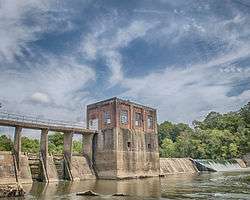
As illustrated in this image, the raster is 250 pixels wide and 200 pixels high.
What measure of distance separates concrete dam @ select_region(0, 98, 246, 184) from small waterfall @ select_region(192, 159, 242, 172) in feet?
47.6

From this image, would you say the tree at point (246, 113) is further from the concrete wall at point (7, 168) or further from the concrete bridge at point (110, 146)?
the concrete wall at point (7, 168)

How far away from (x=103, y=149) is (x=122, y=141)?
2175 millimetres

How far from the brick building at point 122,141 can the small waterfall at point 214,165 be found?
48.1ft

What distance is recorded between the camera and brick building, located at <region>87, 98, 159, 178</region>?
32781mm

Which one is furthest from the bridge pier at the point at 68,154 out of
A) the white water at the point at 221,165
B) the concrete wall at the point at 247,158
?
the concrete wall at the point at 247,158

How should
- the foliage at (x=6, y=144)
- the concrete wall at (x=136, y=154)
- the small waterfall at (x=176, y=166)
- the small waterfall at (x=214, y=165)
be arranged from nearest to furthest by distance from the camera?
the concrete wall at (x=136, y=154) < the small waterfall at (x=176, y=166) < the foliage at (x=6, y=144) < the small waterfall at (x=214, y=165)

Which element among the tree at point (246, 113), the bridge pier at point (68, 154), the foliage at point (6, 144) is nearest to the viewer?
the bridge pier at point (68, 154)

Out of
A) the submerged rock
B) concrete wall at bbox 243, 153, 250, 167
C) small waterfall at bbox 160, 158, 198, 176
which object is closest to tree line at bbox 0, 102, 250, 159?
concrete wall at bbox 243, 153, 250, 167

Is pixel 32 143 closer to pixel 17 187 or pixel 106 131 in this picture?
pixel 106 131

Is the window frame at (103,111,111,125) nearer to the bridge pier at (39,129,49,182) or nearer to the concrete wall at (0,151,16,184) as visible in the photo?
the bridge pier at (39,129,49,182)

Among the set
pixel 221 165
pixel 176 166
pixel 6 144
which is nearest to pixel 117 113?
pixel 176 166

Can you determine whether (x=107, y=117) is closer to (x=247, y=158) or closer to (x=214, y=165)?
(x=214, y=165)

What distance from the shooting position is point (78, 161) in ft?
108

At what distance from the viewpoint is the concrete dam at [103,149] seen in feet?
93.0
